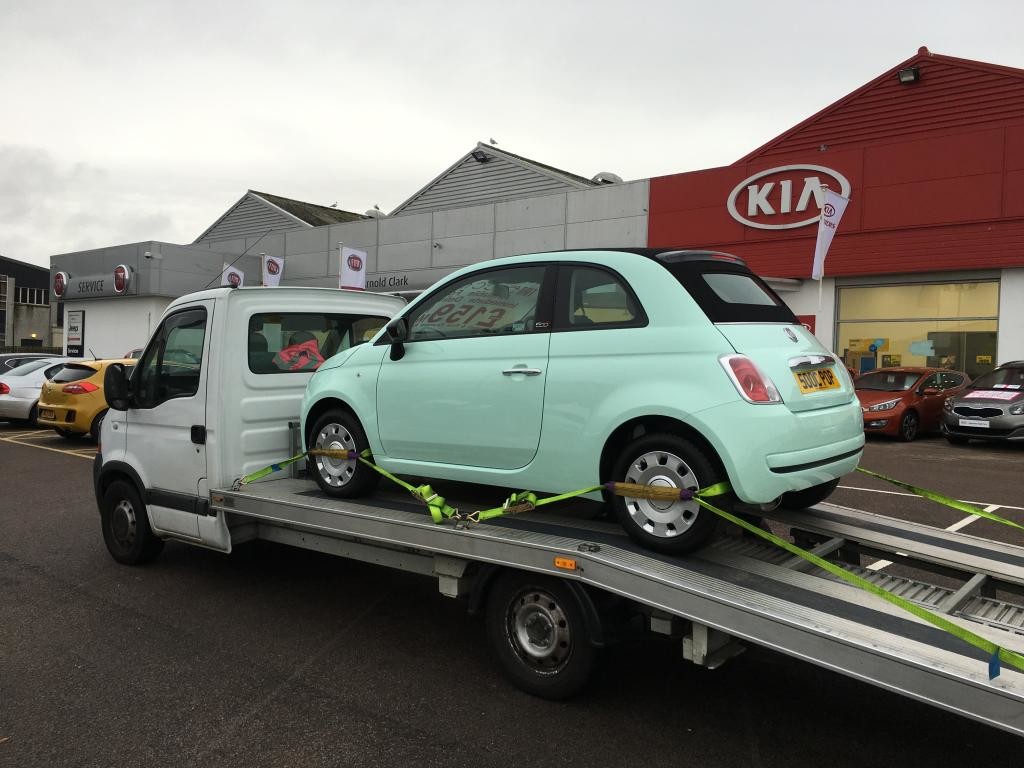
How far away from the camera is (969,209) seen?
1669cm

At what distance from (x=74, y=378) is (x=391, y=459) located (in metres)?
11.3

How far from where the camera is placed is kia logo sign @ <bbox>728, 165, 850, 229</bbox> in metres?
18.5

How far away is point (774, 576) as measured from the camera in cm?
322

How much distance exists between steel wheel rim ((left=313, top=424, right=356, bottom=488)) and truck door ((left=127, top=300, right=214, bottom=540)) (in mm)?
807

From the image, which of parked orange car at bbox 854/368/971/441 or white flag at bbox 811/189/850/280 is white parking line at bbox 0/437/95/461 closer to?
parked orange car at bbox 854/368/971/441

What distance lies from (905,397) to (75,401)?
14882mm

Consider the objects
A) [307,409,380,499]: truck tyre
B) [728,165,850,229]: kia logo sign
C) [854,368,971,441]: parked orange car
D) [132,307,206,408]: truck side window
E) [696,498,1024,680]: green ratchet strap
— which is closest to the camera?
[696,498,1024,680]: green ratchet strap

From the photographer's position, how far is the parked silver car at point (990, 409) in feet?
41.6

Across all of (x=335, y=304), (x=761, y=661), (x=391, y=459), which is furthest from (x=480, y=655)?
(x=335, y=304)

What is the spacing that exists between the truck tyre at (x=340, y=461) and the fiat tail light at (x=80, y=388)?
33.3 ft

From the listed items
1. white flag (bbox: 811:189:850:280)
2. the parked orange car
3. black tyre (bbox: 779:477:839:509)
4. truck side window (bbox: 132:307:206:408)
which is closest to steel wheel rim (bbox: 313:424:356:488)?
truck side window (bbox: 132:307:206:408)

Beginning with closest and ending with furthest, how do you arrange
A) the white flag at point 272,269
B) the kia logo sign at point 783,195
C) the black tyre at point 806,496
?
the black tyre at point 806,496
the kia logo sign at point 783,195
the white flag at point 272,269

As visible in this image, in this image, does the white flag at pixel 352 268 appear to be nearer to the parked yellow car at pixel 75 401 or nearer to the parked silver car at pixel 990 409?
the parked yellow car at pixel 75 401

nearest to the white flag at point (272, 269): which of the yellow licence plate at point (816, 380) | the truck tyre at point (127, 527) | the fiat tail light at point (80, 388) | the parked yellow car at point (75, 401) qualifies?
the parked yellow car at point (75, 401)
